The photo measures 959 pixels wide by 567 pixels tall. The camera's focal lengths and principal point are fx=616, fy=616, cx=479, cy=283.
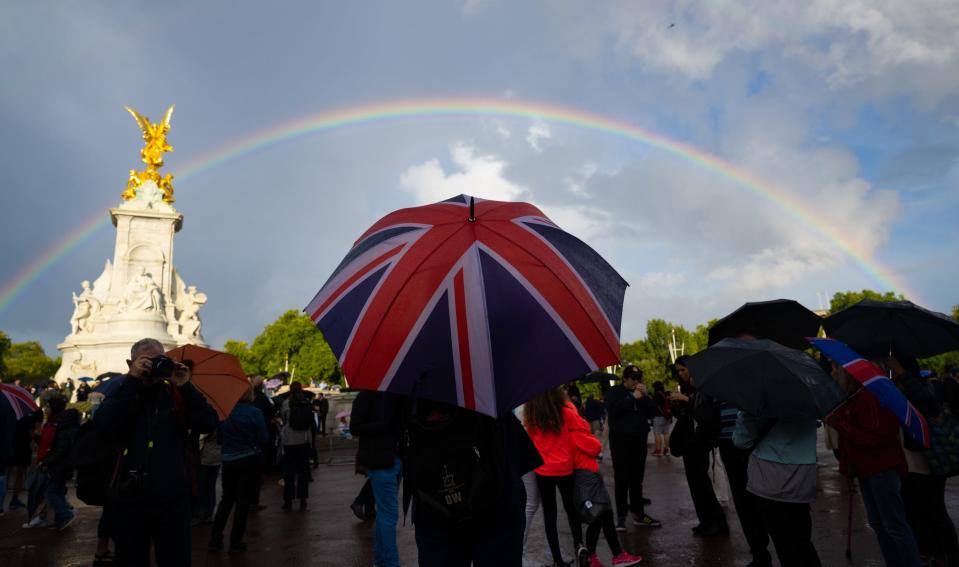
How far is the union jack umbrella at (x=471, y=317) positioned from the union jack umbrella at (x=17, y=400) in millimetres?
8315

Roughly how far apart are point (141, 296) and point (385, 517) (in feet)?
128

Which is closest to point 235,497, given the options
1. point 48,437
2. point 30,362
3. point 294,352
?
point 48,437

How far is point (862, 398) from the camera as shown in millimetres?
4551

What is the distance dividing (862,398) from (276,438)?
1269 centimetres

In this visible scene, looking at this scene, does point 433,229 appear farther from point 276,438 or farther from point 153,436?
point 276,438

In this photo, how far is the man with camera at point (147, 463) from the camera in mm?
3682

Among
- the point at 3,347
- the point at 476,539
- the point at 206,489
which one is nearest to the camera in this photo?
the point at 476,539

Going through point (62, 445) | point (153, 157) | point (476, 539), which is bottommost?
point (476, 539)

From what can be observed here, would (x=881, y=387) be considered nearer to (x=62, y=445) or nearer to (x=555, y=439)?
(x=555, y=439)

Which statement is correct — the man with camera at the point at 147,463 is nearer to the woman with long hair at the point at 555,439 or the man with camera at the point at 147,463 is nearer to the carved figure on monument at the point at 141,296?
the woman with long hair at the point at 555,439

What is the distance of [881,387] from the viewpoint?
4117mm

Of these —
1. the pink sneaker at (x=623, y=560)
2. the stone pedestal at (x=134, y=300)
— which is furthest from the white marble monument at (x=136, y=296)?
the pink sneaker at (x=623, y=560)

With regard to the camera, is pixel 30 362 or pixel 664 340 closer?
pixel 664 340

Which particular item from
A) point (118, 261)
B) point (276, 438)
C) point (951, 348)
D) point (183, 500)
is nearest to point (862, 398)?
point (951, 348)
